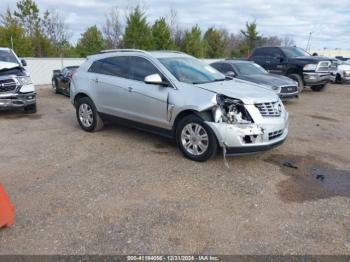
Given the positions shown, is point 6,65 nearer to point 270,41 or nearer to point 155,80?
point 155,80

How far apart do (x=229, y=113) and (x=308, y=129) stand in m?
3.72

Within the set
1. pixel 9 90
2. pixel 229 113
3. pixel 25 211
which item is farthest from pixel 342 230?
pixel 9 90

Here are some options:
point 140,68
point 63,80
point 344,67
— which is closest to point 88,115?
point 140,68

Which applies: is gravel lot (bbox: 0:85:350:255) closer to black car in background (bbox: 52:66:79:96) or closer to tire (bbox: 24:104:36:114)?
tire (bbox: 24:104:36:114)

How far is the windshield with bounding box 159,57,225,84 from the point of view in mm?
5698

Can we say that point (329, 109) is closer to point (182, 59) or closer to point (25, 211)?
point (182, 59)

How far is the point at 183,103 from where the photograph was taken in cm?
527

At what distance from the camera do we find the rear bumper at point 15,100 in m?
8.53

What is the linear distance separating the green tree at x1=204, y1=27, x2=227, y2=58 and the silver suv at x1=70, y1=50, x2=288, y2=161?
31386mm

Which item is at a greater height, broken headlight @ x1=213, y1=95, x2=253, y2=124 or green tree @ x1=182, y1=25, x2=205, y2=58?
green tree @ x1=182, y1=25, x2=205, y2=58

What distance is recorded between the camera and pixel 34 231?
3359 mm

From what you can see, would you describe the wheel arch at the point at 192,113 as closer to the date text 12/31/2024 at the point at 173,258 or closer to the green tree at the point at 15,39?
the date text 12/31/2024 at the point at 173,258

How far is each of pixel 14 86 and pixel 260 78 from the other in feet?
24.2

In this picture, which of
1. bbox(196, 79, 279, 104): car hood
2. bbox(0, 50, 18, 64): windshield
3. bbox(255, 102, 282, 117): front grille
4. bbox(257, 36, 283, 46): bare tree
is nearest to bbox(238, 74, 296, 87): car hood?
bbox(196, 79, 279, 104): car hood
